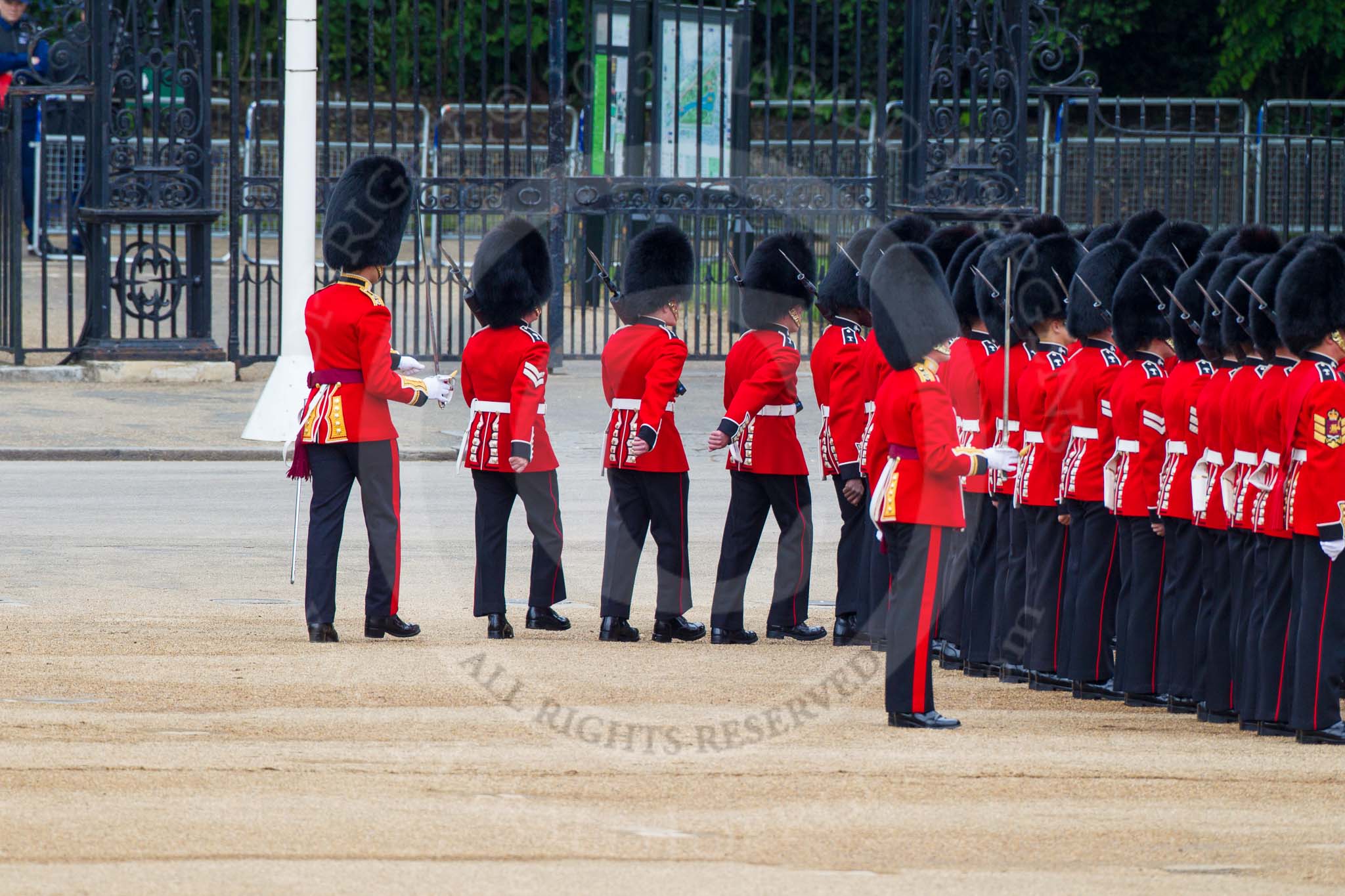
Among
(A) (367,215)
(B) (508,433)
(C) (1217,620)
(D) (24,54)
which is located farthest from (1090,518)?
(D) (24,54)

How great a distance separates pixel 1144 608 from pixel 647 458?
1.96 metres

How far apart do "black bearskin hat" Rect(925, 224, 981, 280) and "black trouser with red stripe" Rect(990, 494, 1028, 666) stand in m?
1.29

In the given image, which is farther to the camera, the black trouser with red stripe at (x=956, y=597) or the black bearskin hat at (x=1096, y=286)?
the black trouser with red stripe at (x=956, y=597)

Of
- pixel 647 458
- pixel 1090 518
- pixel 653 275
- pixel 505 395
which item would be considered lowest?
pixel 1090 518

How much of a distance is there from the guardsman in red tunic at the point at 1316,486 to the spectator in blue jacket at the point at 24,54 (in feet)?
34.2

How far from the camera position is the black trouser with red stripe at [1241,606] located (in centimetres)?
634

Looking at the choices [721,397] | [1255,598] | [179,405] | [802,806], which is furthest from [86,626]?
[721,397]

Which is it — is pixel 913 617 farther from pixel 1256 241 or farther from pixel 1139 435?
pixel 1256 241

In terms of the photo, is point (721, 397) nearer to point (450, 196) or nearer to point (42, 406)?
point (450, 196)

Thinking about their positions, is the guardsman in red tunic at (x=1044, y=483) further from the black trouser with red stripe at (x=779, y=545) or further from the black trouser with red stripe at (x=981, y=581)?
the black trouser with red stripe at (x=779, y=545)

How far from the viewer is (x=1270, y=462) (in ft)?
20.2

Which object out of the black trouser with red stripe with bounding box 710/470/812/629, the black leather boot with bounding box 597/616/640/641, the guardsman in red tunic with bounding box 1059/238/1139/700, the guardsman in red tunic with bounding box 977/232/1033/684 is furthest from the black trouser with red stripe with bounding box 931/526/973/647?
the black leather boot with bounding box 597/616/640/641

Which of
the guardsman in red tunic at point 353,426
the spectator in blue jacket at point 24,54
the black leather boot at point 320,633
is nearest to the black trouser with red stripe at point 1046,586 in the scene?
the guardsman in red tunic at point 353,426

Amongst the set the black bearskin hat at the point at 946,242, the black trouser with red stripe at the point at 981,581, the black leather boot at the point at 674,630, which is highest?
the black bearskin hat at the point at 946,242
